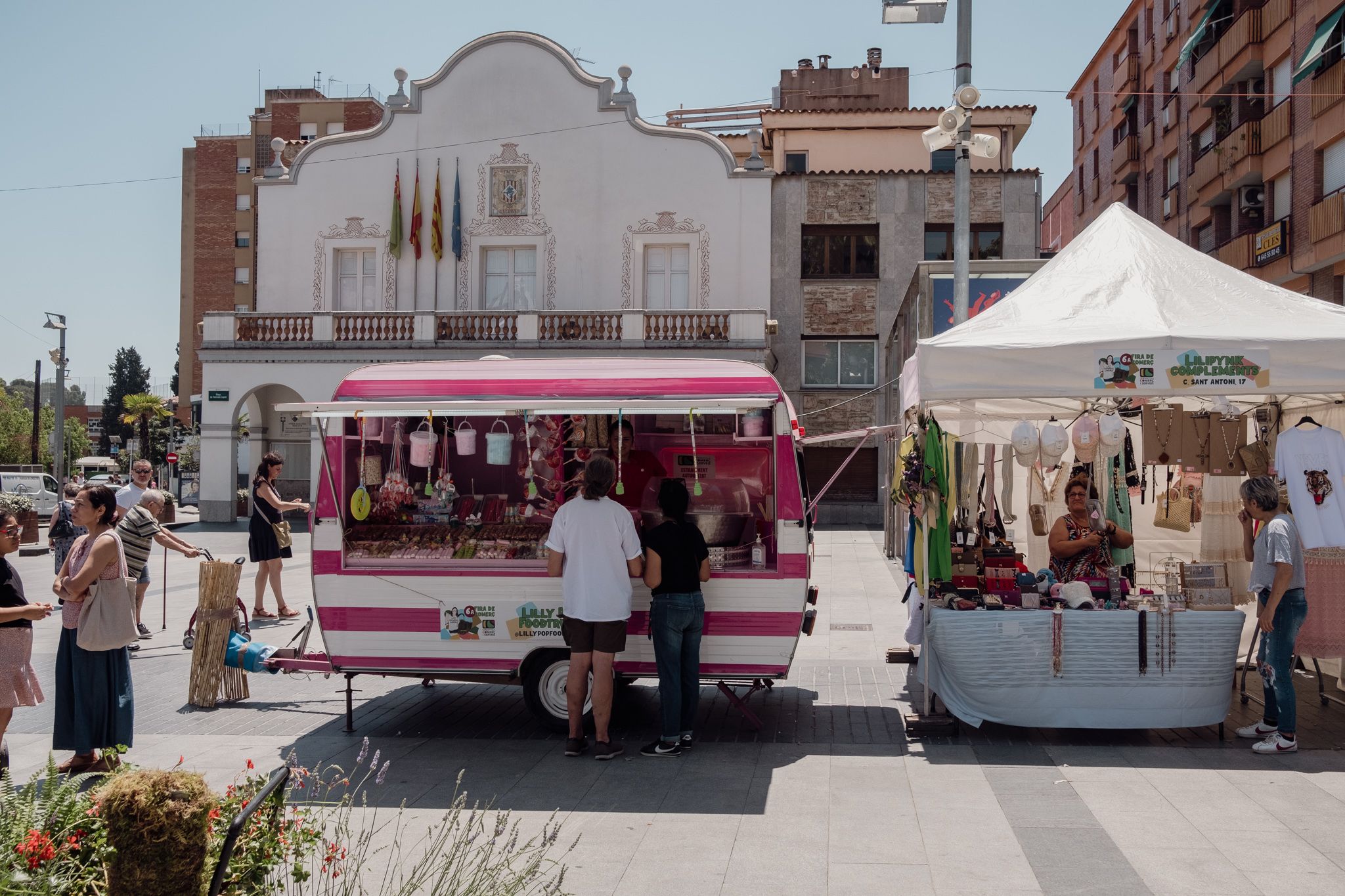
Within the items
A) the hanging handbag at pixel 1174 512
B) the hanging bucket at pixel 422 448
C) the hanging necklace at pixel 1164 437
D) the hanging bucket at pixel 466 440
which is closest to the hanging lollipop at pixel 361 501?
the hanging bucket at pixel 422 448

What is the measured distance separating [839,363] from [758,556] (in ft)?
82.4

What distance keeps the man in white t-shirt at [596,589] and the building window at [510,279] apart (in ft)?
79.1

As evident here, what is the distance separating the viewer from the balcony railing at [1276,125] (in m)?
27.3

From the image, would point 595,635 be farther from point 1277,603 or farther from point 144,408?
point 144,408

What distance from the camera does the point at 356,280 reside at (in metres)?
31.3

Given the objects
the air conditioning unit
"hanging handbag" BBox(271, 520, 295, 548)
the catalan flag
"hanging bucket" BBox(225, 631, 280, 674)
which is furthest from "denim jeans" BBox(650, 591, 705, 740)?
the air conditioning unit

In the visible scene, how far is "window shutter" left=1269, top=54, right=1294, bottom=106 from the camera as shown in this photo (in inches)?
1078

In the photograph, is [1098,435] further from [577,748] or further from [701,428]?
[577,748]

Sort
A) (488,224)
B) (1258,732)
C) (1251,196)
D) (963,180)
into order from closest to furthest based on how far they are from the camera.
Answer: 1. (1258,732)
2. (963,180)
3. (1251,196)
4. (488,224)

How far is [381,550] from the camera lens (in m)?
8.27

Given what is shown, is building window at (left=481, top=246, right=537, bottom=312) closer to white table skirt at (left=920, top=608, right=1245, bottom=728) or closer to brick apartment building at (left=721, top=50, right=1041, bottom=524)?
brick apartment building at (left=721, top=50, right=1041, bottom=524)

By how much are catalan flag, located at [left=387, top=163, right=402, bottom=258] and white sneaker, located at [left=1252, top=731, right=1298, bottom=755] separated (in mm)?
26831

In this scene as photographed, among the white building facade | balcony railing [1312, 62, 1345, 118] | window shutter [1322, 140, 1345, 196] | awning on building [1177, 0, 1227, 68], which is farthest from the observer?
awning on building [1177, 0, 1227, 68]

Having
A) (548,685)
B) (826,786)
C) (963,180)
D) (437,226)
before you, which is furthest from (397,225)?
(826,786)
